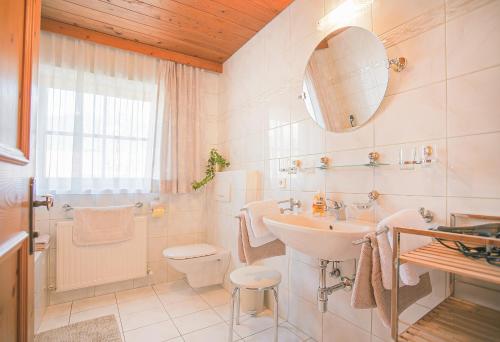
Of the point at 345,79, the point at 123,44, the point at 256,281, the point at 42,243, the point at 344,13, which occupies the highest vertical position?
the point at 123,44

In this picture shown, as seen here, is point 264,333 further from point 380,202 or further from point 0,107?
point 0,107

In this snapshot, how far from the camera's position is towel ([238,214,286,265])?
62.6 inches

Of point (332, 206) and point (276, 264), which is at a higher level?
point (332, 206)

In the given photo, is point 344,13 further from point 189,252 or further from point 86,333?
point 86,333

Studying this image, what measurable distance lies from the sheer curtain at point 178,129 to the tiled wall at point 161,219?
5.8 inches

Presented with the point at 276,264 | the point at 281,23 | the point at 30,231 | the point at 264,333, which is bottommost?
the point at 264,333

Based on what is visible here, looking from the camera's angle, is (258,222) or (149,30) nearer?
(258,222)

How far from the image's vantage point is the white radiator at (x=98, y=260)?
2127 millimetres

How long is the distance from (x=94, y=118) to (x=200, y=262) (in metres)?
1.58

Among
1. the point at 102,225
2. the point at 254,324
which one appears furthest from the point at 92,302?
the point at 254,324

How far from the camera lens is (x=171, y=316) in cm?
200

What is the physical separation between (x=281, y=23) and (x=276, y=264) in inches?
74.0

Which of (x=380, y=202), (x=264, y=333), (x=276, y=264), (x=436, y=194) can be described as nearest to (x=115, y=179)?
(x=276, y=264)

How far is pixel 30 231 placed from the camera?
0.78 m
